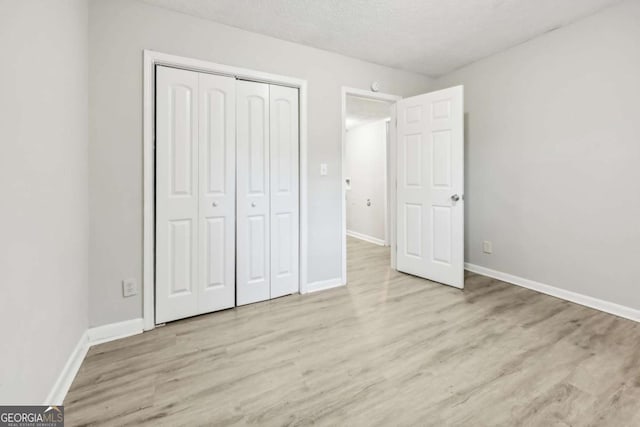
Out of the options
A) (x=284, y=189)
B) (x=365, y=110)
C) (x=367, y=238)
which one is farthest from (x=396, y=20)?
(x=367, y=238)

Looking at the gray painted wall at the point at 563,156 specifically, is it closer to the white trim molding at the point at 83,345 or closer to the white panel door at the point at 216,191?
the white panel door at the point at 216,191

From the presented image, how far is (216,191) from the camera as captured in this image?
7.80 feet

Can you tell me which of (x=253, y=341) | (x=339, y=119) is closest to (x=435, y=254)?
(x=339, y=119)

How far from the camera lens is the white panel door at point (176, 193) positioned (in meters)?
2.16

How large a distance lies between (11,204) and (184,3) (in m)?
1.87

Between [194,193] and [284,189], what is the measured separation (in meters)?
0.81

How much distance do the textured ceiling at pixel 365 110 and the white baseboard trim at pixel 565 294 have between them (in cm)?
257

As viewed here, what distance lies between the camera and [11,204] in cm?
102

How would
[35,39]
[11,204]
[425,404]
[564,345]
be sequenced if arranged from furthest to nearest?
[564,345] → [425,404] → [35,39] → [11,204]

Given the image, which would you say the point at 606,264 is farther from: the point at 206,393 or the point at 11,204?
the point at 11,204

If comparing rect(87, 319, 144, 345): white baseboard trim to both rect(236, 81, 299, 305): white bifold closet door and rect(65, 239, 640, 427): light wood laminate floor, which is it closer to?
rect(65, 239, 640, 427): light wood laminate floor

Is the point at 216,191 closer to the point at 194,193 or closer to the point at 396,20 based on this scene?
the point at 194,193

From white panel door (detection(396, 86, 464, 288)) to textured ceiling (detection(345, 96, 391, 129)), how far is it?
1048 millimetres

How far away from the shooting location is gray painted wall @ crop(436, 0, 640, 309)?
226cm
